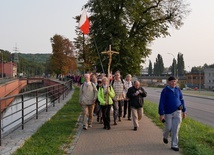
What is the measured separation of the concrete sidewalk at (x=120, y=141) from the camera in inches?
270

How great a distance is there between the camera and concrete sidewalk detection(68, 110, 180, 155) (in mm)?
6859

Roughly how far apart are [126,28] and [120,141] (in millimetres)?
16424

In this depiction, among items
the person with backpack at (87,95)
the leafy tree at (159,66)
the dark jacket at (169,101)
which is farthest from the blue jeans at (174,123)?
the leafy tree at (159,66)

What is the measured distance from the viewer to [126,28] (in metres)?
23.4

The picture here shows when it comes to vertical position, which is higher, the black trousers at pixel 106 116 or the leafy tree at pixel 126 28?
the leafy tree at pixel 126 28

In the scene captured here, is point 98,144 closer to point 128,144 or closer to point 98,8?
point 128,144

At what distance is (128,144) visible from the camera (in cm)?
757

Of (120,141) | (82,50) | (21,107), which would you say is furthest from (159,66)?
(120,141)

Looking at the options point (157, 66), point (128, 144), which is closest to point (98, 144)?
point (128, 144)

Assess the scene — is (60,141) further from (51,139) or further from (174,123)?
(174,123)

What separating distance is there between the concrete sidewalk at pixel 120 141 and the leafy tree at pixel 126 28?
1280cm

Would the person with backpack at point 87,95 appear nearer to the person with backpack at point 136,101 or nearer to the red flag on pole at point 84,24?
the person with backpack at point 136,101

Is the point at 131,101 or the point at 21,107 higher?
the point at 131,101

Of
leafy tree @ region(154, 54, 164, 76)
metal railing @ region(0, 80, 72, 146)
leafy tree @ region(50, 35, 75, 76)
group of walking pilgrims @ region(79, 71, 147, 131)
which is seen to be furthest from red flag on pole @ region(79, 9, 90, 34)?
leafy tree @ region(154, 54, 164, 76)
